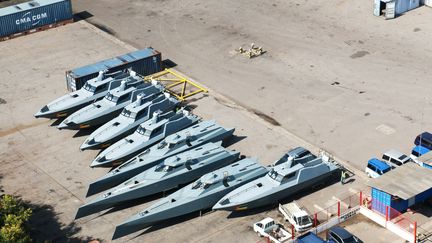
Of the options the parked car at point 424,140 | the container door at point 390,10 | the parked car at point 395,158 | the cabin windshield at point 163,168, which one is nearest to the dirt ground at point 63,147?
the cabin windshield at point 163,168

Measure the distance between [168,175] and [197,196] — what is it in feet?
9.89

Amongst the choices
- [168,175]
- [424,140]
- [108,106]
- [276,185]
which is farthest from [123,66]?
[424,140]

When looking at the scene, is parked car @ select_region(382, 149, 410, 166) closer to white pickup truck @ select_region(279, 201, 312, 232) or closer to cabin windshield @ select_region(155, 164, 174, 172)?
white pickup truck @ select_region(279, 201, 312, 232)

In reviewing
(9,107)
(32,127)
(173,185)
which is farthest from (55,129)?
(173,185)

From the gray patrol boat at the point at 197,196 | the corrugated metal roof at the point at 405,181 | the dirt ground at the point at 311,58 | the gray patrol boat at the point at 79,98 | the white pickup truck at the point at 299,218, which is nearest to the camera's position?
the corrugated metal roof at the point at 405,181

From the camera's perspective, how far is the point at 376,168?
47.9m

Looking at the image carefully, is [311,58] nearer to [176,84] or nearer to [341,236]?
[176,84]

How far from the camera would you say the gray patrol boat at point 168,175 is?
45.6 meters

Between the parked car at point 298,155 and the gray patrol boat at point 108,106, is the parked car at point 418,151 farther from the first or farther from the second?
the gray patrol boat at point 108,106

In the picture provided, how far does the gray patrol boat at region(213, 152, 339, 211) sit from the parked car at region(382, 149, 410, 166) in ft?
12.3

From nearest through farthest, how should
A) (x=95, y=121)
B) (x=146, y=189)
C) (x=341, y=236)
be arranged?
(x=341, y=236) → (x=146, y=189) → (x=95, y=121)

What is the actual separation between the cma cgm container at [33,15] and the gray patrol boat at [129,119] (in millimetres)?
21591

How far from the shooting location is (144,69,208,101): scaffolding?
60888 millimetres

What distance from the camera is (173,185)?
47.3m
